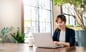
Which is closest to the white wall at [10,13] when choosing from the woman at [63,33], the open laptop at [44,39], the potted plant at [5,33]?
the potted plant at [5,33]

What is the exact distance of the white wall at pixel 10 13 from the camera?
563cm

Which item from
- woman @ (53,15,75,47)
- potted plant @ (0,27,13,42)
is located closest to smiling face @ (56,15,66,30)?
woman @ (53,15,75,47)

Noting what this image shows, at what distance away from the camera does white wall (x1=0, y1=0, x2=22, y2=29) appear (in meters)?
5.63

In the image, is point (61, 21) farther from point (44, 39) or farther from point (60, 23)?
point (44, 39)

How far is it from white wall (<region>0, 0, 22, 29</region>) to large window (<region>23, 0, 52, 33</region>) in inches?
17.3

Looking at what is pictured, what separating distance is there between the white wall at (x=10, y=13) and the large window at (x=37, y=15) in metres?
0.44

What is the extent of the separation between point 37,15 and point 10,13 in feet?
5.41

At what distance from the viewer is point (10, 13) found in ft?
19.0

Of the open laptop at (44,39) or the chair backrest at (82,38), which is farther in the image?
the chair backrest at (82,38)

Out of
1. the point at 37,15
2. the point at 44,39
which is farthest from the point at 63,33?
the point at 37,15

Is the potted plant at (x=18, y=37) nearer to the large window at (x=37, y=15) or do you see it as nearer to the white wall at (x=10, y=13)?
the white wall at (x=10, y=13)

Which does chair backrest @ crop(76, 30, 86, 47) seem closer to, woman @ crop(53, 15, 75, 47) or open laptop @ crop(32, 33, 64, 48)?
woman @ crop(53, 15, 75, 47)

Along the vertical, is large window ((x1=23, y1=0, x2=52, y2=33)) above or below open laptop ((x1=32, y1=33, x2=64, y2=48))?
above

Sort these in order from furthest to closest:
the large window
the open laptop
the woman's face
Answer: the large window, the woman's face, the open laptop
